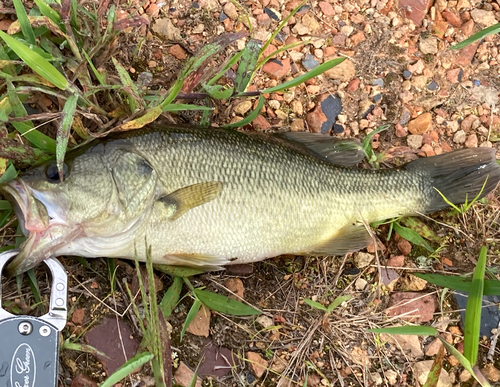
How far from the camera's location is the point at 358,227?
123 inches

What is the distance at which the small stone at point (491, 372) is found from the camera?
10.4 feet

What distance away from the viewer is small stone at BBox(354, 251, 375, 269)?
3283mm

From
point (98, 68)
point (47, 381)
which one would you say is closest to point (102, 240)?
point (47, 381)

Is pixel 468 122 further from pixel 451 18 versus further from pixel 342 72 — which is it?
pixel 342 72

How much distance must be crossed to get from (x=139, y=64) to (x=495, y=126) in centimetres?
277

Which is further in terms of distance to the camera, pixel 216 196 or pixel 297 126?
pixel 297 126

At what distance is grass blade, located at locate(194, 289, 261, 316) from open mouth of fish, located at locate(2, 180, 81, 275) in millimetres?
879

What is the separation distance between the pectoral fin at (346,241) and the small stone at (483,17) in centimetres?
212

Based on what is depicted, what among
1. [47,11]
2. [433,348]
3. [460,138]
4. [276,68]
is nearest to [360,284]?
[433,348]

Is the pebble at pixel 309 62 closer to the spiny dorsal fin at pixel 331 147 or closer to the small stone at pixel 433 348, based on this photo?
the spiny dorsal fin at pixel 331 147

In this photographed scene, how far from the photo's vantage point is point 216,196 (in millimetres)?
2744

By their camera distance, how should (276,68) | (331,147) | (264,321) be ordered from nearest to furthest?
1. (264,321)
2. (331,147)
3. (276,68)

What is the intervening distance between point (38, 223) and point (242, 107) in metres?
1.57

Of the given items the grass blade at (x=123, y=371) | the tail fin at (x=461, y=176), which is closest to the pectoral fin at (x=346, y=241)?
the tail fin at (x=461, y=176)
